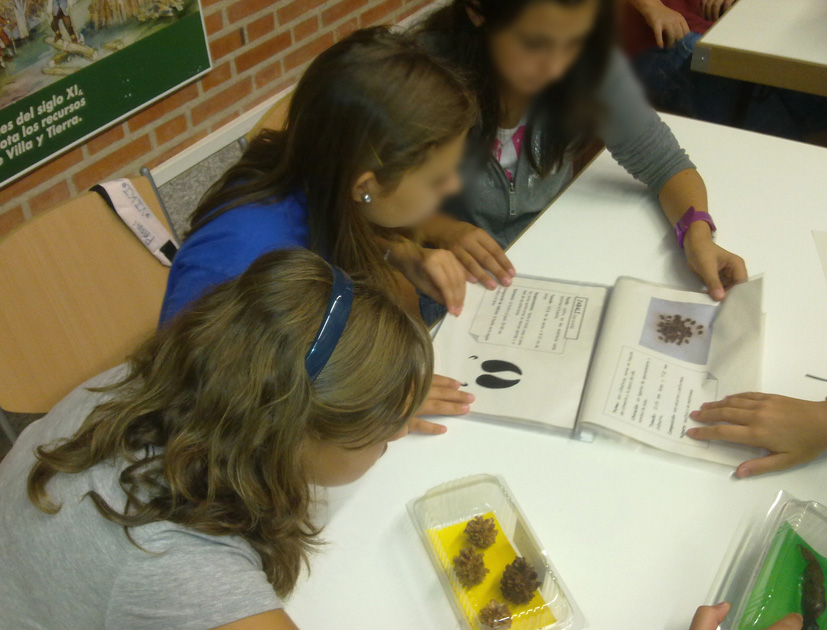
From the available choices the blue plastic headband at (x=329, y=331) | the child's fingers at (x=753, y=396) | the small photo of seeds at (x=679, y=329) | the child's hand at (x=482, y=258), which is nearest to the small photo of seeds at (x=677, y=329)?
the small photo of seeds at (x=679, y=329)

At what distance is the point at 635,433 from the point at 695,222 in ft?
1.22

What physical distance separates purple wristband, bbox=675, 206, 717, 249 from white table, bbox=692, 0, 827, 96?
306mm

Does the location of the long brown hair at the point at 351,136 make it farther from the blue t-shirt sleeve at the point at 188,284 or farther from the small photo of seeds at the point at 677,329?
the small photo of seeds at the point at 677,329

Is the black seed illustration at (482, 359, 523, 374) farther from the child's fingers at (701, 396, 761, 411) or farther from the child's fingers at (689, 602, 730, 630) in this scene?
the child's fingers at (689, 602, 730, 630)

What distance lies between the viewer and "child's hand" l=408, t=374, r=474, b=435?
764 mm

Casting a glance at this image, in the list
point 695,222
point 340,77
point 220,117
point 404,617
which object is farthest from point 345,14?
point 404,617

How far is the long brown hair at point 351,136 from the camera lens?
1.67ft

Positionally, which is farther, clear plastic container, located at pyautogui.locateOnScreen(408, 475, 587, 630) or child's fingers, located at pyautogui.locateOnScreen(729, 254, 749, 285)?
child's fingers, located at pyautogui.locateOnScreen(729, 254, 749, 285)

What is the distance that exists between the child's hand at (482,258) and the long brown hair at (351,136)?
4.1 inches

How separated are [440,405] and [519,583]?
22 centimetres

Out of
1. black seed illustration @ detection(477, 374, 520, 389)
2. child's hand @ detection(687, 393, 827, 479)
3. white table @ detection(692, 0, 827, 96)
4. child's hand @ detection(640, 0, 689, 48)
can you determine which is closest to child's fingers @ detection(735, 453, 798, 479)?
child's hand @ detection(687, 393, 827, 479)

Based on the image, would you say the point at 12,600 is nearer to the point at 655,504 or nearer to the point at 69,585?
the point at 69,585

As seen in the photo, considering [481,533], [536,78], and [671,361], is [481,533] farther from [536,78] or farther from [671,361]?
[536,78]

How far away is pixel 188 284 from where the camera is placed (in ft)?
2.76
